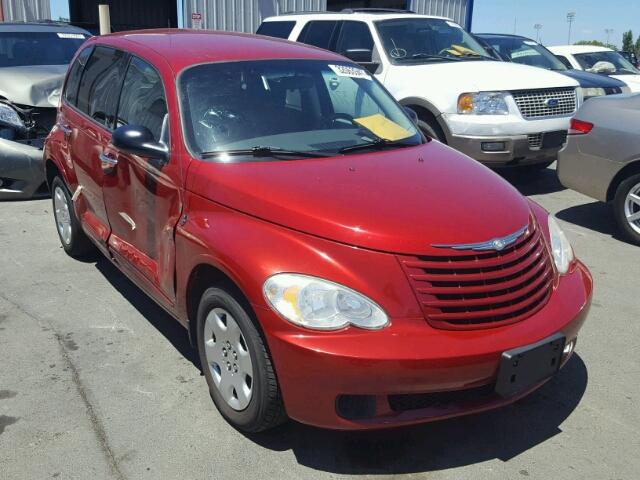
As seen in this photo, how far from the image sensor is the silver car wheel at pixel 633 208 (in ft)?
18.9

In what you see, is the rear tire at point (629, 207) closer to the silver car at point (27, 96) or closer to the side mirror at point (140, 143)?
the side mirror at point (140, 143)

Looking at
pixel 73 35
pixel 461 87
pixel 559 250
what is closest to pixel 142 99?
pixel 559 250

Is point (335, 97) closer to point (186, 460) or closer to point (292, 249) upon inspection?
point (292, 249)

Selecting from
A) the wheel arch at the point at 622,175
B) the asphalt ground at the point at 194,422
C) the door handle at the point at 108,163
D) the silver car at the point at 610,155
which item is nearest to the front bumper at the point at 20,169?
the asphalt ground at the point at 194,422

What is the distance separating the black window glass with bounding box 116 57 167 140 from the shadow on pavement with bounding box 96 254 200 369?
3.84ft

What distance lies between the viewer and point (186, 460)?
286 centimetres

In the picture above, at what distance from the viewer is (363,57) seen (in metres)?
7.69

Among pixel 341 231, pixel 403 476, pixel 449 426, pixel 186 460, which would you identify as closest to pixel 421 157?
pixel 341 231

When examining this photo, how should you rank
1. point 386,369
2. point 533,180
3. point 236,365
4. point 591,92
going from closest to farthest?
point 386,369 → point 236,365 → point 533,180 → point 591,92

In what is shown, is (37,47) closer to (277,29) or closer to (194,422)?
(277,29)

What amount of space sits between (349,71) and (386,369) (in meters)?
2.38

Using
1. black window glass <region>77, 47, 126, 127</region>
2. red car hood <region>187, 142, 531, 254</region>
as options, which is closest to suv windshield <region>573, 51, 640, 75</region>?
black window glass <region>77, 47, 126, 127</region>

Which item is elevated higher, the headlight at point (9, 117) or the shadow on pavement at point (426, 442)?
the headlight at point (9, 117)

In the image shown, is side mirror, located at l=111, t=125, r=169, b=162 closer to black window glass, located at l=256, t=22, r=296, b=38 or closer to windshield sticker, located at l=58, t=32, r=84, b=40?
black window glass, located at l=256, t=22, r=296, b=38
